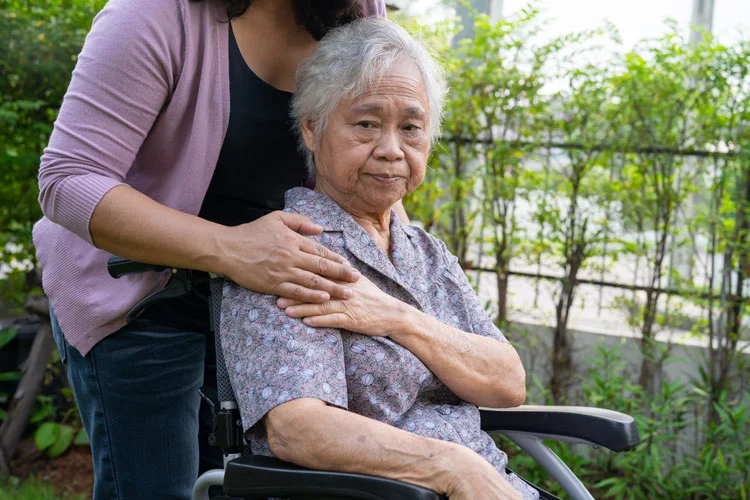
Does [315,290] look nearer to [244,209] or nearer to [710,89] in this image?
[244,209]

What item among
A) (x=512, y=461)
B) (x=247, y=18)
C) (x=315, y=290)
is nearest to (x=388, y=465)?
(x=315, y=290)

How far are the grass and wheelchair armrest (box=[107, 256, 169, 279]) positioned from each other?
2371 millimetres

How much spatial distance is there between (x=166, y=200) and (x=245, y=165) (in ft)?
0.73

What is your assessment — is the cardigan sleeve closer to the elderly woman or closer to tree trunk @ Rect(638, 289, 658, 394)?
the elderly woman

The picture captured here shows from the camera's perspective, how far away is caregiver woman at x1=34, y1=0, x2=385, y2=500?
160 centimetres

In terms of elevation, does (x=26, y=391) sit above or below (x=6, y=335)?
below

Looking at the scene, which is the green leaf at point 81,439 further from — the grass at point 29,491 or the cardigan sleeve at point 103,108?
A: the cardigan sleeve at point 103,108

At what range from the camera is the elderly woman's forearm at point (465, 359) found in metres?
1.79

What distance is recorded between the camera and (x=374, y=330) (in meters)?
1.73

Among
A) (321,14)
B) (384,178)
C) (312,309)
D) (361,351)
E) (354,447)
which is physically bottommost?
(354,447)

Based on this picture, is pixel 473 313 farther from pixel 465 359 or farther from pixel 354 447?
pixel 354 447

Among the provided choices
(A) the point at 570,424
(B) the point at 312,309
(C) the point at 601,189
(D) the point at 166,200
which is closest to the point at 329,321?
(B) the point at 312,309

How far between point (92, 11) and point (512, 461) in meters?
3.00

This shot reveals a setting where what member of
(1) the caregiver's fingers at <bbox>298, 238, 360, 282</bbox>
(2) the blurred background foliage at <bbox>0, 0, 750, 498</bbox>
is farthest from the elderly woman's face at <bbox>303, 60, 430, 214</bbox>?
(2) the blurred background foliage at <bbox>0, 0, 750, 498</bbox>
